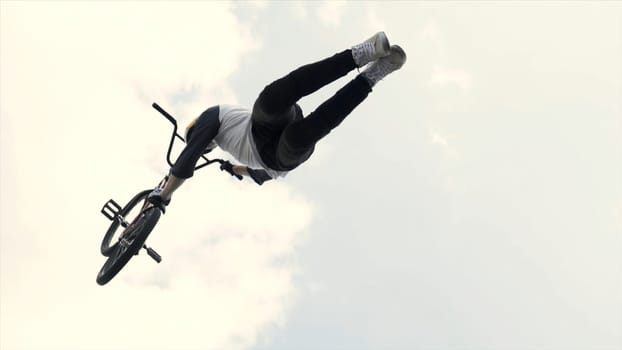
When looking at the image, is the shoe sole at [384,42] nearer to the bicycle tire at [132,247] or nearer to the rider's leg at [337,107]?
the rider's leg at [337,107]

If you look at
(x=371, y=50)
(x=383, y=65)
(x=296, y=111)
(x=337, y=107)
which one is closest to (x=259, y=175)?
(x=296, y=111)

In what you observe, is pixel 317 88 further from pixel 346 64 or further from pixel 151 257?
pixel 151 257

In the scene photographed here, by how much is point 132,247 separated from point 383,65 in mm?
2988

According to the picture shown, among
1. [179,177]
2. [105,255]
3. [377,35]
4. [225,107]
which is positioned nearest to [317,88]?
[377,35]

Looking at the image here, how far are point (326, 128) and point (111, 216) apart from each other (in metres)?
2.99

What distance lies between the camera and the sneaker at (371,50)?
15.3 feet

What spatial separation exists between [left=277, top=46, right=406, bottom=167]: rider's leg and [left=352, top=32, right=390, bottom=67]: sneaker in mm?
229

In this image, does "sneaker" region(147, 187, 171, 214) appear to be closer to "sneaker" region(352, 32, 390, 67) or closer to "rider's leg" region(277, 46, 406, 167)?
"rider's leg" region(277, 46, 406, 167)

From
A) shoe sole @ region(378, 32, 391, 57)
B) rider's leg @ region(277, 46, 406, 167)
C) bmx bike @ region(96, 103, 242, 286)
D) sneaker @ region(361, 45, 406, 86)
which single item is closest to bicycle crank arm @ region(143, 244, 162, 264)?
bmx bike @ region(96, 103, 242, 286)

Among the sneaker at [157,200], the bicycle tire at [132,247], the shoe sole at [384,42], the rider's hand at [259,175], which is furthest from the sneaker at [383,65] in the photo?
the bicycle tire at [132,247]

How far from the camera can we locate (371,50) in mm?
4688

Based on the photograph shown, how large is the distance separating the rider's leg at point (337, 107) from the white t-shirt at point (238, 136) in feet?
1.81

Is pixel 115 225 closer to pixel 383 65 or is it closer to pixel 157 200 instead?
pixel 157 200

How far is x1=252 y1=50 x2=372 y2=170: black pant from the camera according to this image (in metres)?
4.70
